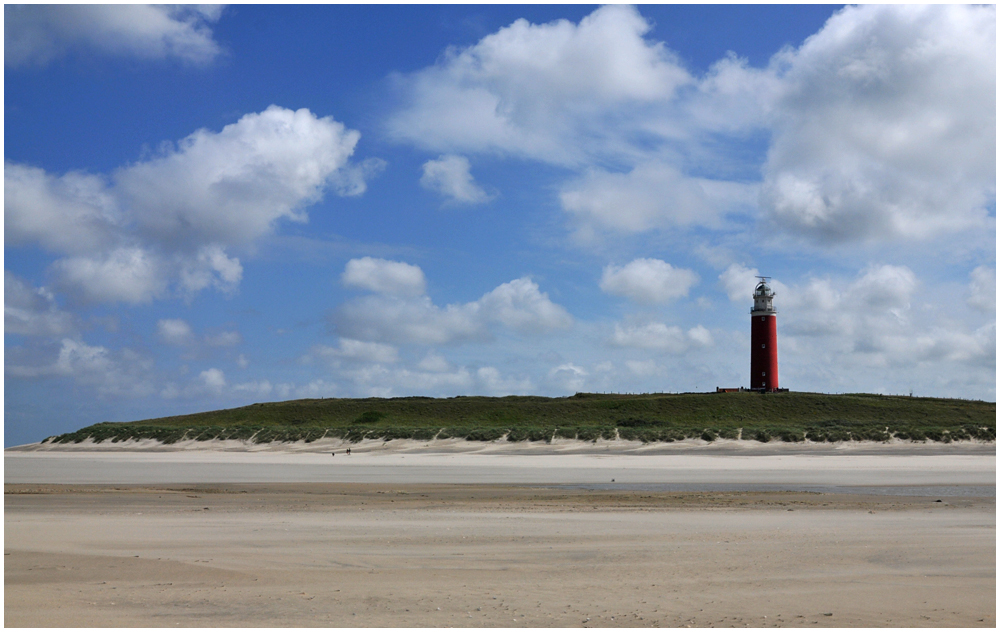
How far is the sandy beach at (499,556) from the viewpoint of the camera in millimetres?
6840

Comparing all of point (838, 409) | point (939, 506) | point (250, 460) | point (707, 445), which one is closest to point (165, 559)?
point (939, 506)

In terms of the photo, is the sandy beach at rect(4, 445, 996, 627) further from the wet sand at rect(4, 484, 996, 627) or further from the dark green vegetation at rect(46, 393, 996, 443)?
the dark green vegetation at rect(46, 393, 996, 443)

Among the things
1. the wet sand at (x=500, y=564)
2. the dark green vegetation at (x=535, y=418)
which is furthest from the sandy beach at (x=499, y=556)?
the dark green vegetation at (x=535, y=418)

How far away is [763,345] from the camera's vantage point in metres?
72.4

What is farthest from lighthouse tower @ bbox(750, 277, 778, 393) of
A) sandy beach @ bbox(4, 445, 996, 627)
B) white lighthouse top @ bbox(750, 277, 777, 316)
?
sandy beach @ bbox(4, 445, 996, 627)

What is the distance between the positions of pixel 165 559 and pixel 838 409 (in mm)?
62441

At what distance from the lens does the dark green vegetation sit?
151ft

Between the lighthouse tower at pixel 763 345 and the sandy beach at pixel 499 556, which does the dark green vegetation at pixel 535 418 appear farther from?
the sandy beach at pixel 499 556

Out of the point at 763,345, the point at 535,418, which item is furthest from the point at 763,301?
the point at 535,418

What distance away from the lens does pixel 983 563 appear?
9.08 m

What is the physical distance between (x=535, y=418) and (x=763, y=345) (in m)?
26.5

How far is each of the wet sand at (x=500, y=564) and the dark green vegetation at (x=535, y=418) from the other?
29.4m

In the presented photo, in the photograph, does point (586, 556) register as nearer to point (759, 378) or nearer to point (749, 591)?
point (749, 591)

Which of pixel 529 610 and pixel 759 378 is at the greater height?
pixel 759 378
